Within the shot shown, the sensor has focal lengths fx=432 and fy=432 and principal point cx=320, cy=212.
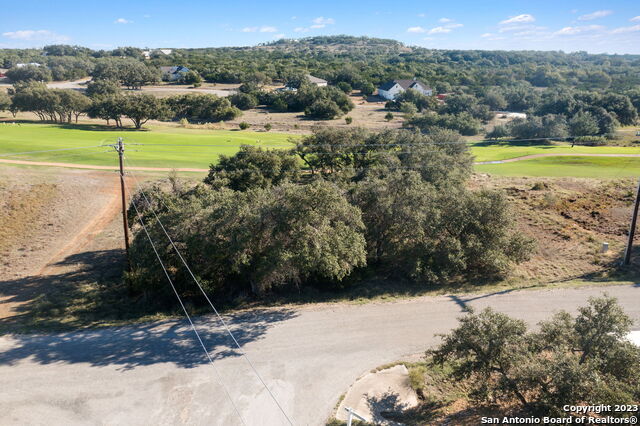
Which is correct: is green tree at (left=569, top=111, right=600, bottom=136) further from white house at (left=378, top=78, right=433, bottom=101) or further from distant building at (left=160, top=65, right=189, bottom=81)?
distant building at (left=160, top=65, right=189, bottom=81)

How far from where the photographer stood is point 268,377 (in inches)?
540

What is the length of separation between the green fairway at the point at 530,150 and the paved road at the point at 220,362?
32.7 m

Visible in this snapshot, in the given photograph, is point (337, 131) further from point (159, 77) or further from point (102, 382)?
point (159, 77)

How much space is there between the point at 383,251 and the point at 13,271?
19107mm

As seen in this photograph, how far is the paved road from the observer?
40.4 ft

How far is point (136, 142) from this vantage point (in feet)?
158

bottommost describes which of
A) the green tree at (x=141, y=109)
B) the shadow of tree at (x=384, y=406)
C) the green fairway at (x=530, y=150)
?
the shadow of tree at (x=384, y=406)

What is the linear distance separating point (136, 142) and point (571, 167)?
4581 centimetres

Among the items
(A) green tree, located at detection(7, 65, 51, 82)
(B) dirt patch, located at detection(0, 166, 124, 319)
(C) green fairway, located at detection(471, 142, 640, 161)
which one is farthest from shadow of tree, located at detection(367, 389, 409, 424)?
(A) green tree, located at detection(7, 65, 51, 82)

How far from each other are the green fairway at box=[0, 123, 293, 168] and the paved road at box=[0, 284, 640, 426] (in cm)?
2661

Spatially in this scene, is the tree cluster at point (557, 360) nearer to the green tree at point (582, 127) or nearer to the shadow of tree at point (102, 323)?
the shadow of tree at point (102, 323)

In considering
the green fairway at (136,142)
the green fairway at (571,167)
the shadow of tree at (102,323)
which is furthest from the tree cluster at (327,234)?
the green fairway at (571,167)

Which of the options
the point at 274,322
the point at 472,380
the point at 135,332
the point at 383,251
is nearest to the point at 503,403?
the point at 472,380

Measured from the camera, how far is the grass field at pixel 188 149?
41.1 metres
